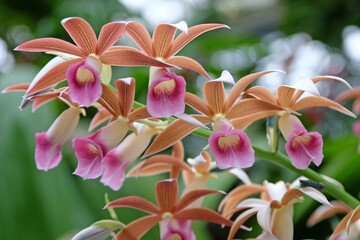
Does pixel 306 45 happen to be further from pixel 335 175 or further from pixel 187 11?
pixel 335 175

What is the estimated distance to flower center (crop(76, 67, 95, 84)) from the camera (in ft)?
1.46

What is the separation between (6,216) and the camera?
Result: 0.96 meters

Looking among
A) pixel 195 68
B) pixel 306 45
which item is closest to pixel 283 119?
pixel 195 68

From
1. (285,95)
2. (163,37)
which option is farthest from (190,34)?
(285,95)

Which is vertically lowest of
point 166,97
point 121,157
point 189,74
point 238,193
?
point 189,74

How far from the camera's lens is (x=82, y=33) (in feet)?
1.48

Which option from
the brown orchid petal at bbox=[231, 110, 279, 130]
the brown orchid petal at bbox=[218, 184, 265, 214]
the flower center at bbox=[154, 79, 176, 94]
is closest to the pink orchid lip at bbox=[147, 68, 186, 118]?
the flower center at bbox=[154, 79, 176, 94]

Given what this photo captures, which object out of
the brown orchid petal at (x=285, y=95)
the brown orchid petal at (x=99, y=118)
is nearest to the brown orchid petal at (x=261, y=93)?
the brown orchid petal at (x=285, y=95)

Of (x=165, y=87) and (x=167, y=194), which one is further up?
(x=165, y=87)

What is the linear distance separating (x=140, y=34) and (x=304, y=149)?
0.74 feet

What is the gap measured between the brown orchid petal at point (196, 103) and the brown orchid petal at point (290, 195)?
5.7 inches

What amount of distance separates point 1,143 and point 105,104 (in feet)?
2.30

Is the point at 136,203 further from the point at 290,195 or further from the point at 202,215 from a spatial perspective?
the point at 290,195

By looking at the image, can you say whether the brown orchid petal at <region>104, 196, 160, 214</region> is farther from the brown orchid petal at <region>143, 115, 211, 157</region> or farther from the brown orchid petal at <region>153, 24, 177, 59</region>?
the brown orchid petal at <region>153, 24, 177, 59</region>
